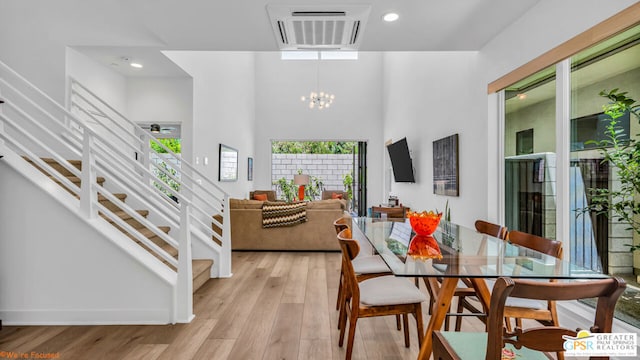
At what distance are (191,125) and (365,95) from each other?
567 cm

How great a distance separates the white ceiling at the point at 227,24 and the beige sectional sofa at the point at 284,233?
94.2 inches

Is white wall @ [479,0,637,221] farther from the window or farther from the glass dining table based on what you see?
the glass dining table

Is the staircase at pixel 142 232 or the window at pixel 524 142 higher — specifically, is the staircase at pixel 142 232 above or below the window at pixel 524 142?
below

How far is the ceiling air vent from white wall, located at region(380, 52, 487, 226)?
1.50m

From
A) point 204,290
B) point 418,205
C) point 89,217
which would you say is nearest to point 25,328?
point 89,217

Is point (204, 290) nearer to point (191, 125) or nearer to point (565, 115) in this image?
point (191, 125)

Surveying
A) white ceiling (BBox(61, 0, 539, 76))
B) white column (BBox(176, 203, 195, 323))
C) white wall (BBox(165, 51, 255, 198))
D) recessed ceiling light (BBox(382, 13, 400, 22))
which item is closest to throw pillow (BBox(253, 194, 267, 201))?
white wall (BBox(165, 51, 255, 198))

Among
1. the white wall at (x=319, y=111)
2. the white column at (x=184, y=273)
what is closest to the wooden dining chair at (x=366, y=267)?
the white column at (x=184, y=273)

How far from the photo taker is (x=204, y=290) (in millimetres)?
3354

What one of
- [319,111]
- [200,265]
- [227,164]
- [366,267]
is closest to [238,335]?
[366,267]

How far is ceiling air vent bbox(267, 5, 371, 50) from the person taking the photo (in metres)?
2.79

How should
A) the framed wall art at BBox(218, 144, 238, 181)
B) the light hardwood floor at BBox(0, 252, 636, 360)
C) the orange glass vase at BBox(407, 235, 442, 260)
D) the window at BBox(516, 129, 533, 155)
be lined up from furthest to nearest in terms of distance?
the framed wall art at BBox(218, 144, 238, 181)
the window at BBox(516, 129, 533, 155)
the light hardwood floor at BBox(0, 252, 636, 360)
the orange glass vase at BBox(407, 235, 442, 260)

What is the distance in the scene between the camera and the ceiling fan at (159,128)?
Answer: 4.94 metres

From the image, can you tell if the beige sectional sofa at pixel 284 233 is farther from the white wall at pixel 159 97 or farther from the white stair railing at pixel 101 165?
the white wall at pixel 159 97
